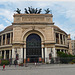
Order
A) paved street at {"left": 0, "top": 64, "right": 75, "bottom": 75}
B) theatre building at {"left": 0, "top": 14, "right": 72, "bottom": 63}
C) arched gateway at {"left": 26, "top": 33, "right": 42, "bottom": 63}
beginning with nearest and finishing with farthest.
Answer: paved street at {"left": 0, "top": 64, "right": 75, "bottom": 75} < theatre building at {"left": 0, "top": 14, "right": 72, "bottom": 63} < arched gateway at {"left": 26, "top": 33, "right": 42, "bottom": 63}

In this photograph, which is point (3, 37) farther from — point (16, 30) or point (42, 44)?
point (42, 44)

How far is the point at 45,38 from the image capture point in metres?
35.8

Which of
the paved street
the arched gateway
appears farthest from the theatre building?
the paved street

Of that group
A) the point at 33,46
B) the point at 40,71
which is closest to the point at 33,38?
the point at 33,46

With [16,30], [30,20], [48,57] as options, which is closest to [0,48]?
[16,30]

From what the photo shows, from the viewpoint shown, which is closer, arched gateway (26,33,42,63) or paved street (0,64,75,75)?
paved street (0,64,75,75)

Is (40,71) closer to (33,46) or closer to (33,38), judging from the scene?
(33,46)

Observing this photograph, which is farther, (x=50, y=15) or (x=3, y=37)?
(x=3, y=37)

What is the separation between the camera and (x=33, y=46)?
35969mm

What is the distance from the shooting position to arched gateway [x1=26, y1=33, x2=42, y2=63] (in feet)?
116

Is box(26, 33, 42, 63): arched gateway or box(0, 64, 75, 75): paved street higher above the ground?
box(26, 33, 42, 63): arched gateway

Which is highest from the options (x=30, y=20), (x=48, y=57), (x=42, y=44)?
(x=30, y=20)

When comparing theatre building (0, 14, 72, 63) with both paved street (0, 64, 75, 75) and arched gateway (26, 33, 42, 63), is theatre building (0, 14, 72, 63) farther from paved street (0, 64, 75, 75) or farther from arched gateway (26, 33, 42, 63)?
paved street (0, 64, 75, 75)

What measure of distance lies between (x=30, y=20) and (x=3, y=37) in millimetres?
18776
